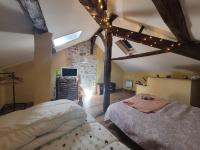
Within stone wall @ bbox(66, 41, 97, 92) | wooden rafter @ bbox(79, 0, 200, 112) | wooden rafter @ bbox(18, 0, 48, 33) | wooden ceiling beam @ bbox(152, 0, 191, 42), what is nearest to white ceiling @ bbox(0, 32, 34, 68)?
wooden rafter @ bbox(18, 0, 48, 33)

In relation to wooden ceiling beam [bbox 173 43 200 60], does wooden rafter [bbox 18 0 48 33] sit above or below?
above

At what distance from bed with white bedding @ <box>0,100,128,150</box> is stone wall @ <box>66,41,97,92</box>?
414cm

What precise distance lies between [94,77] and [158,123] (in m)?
4.16

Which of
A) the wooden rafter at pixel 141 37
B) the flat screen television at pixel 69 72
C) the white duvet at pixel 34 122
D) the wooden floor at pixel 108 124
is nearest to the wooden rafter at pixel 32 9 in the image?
the wooden rafter at pixel 141 37

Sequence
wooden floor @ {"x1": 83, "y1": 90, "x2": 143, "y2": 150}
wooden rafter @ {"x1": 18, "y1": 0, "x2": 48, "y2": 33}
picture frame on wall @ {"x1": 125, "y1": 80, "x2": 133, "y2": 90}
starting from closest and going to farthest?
1. wooden rafter @ {"x1": 18, "y1": 0, "x2": 48, "y2": 33}
2. wooden floor @ {"x1": 83, "y1": 90, "x2": 143, "y2": 150}
3. picture frame on wall @ {"x1": 125, "y1": 80, "x2": 133, "y2": 90}

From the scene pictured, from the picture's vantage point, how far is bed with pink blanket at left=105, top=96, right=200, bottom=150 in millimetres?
1609

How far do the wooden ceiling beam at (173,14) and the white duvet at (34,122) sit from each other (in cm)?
145

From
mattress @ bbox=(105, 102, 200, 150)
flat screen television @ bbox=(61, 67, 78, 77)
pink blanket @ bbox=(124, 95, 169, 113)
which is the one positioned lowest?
mattress @ bbox=(105, 102, 200, 150)

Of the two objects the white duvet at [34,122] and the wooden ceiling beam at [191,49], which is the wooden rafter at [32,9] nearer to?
the white duvet at [34,122]

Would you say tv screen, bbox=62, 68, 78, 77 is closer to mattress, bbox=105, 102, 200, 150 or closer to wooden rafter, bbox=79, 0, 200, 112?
wooden rafter, bbox=79, 0, 200, 112

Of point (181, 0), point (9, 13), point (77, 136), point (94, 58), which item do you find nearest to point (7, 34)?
point (9, 13)

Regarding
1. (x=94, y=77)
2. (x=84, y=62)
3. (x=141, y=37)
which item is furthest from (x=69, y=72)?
(x=141, y=37)

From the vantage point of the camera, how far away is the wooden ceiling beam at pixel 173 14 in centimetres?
155

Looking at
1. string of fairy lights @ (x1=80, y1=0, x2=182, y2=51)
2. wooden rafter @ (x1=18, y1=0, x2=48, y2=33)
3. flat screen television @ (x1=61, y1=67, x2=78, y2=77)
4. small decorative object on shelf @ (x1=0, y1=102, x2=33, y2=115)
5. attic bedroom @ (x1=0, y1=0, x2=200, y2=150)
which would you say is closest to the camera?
attic bedroom @ (x1=0, y1=0, x2=200, y2=150)
